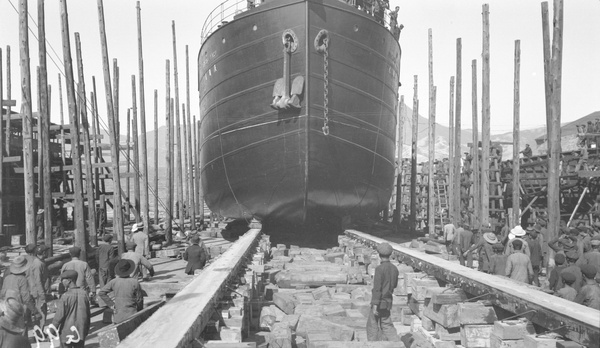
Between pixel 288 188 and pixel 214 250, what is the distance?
2354 mm

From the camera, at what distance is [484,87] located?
53.3 feet

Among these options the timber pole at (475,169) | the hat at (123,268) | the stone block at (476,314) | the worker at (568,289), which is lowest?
the stone block at (476,314)

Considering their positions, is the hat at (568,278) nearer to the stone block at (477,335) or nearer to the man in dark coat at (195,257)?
the stone block at (477,335)

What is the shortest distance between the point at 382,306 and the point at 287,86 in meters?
7.68

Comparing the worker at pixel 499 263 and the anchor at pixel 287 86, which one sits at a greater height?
the anchor at pixel 287 86

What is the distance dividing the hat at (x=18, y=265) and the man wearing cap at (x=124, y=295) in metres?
1.58

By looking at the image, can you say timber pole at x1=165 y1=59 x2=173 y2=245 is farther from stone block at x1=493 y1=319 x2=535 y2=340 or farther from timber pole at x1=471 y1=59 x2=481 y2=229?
stone block at x1=493 y1=319 x2=535 y2=340

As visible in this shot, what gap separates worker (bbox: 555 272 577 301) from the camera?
536cm

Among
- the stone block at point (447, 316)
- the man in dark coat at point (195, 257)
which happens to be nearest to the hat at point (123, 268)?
the stone block at point (447, 316)

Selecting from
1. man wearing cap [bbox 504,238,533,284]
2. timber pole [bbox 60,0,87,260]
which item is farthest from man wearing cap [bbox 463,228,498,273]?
timber pole [bbox 60,0,87,260]

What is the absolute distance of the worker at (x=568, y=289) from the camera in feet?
17.6

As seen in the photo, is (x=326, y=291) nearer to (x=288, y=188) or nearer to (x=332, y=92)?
(x=288, y=188)

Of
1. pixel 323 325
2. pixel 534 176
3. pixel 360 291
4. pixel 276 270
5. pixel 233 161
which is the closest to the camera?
pixel 323 325

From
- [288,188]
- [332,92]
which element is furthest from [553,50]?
[288,188]
